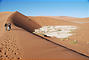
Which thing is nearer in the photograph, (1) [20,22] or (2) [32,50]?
(2) [32,50]

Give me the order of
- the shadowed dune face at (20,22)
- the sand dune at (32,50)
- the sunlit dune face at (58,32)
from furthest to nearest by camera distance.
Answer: the shadowed dune face at (20,22), the sunlit dune face at (58,32), the sand dune at (32,50)

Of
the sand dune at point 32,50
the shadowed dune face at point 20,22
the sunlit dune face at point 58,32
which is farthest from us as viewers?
the shadowed dune face at point 20,22

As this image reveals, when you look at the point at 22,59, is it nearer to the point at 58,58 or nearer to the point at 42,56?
the point at 42,56

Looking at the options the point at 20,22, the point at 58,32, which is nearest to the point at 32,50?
A: the point at 58,32

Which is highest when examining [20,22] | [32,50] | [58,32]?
[20,22]

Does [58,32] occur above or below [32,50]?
above

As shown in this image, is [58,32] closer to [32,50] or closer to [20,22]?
[20,22]

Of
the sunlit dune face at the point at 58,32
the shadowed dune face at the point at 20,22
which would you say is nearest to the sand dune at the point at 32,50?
the sunlit dune face at the point at 58,32

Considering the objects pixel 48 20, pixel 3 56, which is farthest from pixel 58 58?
pixel 48 20

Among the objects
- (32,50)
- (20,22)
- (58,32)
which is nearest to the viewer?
(32,50)

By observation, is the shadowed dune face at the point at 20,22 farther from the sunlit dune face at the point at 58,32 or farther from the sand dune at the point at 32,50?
the sand dune at the point at 32,50

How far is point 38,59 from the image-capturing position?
19.2ft

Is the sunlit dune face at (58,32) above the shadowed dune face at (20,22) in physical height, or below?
below

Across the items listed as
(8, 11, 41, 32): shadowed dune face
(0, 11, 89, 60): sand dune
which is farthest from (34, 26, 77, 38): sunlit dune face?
(0, 11, 89, 60): sand dune
